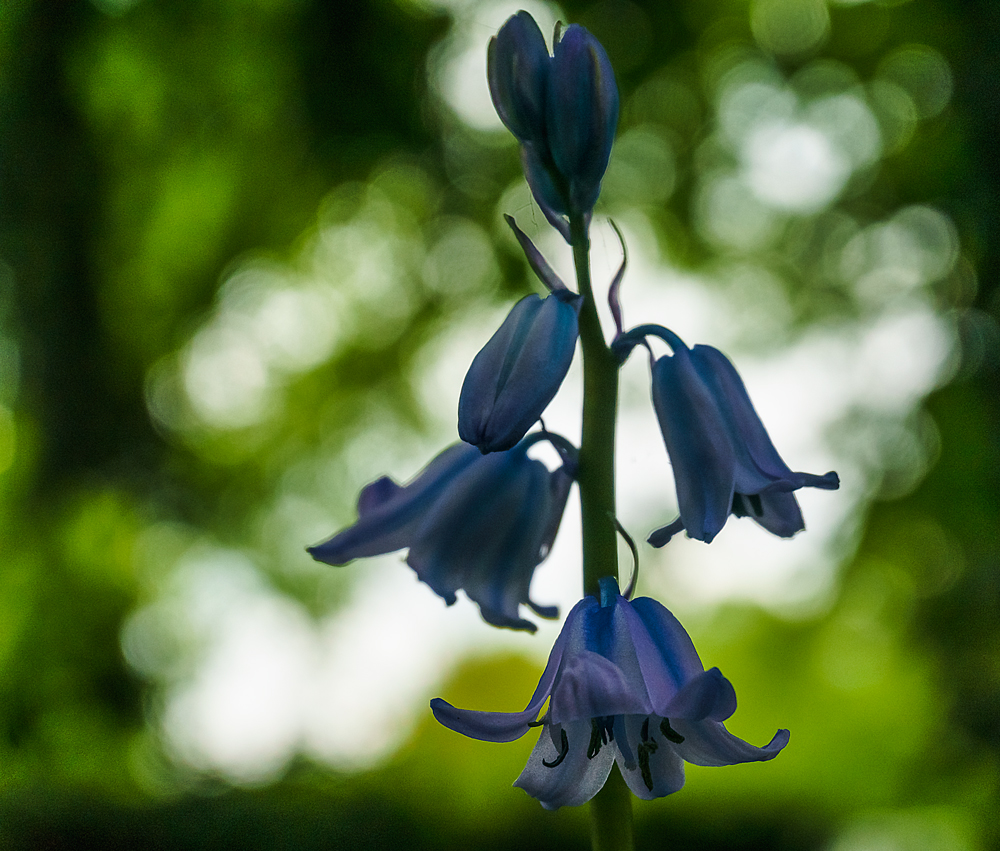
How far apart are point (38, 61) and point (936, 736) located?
8408mm

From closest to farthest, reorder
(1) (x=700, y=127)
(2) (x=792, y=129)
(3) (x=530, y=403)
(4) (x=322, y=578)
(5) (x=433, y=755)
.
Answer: (3) (x=530, y=403), (5) (x=433, y=755), (4) (x=322, y=578), (2) (x=792, y=129), (1) (x=700, y=127)

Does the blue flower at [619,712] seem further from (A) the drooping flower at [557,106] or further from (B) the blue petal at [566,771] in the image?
(A) the drooping flower at [557,106]

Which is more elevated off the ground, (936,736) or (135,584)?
(936,736)

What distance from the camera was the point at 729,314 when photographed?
30.9 ft

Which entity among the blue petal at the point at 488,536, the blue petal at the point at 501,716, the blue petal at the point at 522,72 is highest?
the blue petal at the point at 522,72

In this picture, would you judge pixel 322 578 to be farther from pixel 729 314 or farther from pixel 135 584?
pixel 729 314

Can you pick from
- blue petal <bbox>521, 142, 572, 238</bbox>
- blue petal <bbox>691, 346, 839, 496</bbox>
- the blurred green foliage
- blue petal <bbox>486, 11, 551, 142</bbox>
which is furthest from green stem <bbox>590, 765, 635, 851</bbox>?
the blurred green foliage

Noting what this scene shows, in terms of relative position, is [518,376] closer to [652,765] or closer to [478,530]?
[478,530]

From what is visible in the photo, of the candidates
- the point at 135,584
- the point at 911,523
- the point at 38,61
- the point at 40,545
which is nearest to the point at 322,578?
the point at 135,584

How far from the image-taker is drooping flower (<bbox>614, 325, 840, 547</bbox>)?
975mm

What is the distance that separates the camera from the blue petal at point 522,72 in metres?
0.98

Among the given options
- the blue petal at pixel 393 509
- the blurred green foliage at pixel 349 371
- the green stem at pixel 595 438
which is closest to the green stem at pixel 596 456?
the green stem at pixel 595 438

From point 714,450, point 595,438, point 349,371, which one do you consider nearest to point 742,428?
point 714,450

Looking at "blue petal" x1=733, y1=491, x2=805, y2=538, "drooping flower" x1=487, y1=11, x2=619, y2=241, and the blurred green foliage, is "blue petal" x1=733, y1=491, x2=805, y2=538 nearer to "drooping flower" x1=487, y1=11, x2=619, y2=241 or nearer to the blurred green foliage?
"drooping flower" x1=487, y1=11, x2=619, y2=241
